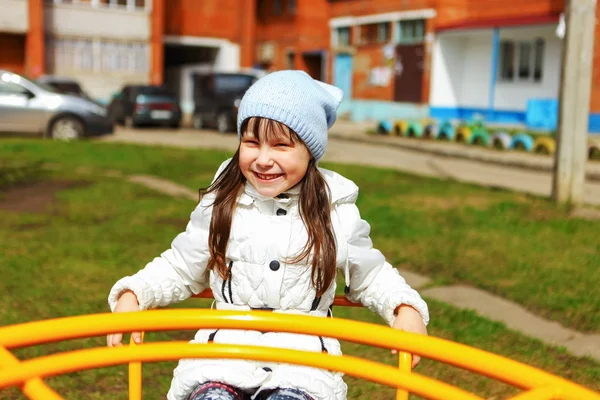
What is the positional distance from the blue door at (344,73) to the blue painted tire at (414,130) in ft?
30.7

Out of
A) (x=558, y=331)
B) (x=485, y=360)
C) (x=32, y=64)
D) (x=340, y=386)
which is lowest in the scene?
(x=558, y=331)

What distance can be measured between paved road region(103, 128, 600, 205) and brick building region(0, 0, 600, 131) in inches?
248

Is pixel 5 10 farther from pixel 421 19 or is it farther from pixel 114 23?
pixel 421 19

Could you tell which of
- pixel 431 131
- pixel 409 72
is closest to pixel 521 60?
pixel 409 72

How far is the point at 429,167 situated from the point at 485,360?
12925mm

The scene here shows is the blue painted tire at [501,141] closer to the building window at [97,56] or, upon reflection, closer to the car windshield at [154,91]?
the car windshield at [154,91]

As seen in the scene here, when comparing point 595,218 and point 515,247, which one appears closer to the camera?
point 515,247

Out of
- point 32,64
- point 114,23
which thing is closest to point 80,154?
point 32,64

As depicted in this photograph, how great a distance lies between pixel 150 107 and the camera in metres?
23.4

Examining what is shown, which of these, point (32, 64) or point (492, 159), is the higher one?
point (32, 64)

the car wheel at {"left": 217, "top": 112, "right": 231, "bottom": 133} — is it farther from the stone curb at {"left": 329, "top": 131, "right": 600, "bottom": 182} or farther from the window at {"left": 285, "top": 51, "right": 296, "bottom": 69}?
the window at {"left": 285, "top": 51, "right": 296, "bottom": 69}

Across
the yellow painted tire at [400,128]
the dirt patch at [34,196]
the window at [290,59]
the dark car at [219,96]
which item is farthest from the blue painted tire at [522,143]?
the window at [290,59]

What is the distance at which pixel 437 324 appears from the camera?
4.10 m

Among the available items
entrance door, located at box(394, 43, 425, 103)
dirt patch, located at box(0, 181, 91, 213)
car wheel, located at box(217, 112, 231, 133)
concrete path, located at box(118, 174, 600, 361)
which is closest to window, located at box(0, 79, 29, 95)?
car wheel, located at box(217, 112, 231, 133)
